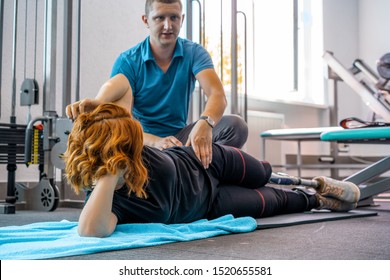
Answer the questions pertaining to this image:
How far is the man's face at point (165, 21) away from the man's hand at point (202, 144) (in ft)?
1.47

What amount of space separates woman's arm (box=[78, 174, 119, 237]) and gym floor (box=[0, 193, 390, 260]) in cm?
15

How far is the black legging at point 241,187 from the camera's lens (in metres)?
1.82

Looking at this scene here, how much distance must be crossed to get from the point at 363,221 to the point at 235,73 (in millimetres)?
1709

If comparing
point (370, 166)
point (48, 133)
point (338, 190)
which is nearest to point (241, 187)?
point (338, 190)

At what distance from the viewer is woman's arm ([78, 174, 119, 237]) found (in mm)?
1372

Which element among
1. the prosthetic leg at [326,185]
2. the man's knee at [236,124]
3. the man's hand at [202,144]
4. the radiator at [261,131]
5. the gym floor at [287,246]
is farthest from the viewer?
the radiator at [261,131]

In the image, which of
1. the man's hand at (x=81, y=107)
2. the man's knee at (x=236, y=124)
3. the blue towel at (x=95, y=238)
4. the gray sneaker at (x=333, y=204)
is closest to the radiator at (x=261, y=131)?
the gray sneaker at (x=333, y=204)

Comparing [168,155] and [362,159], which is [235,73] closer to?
[168,155]

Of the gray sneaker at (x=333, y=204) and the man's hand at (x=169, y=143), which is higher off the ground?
the man's hand at (x=169, y=143)

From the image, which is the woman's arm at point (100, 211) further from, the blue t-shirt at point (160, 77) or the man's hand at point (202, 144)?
the blue t-shirt at point (160, 77)

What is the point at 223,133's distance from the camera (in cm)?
222

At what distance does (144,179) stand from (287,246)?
1.34 feet

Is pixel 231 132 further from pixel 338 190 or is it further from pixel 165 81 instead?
pixel 338 190
